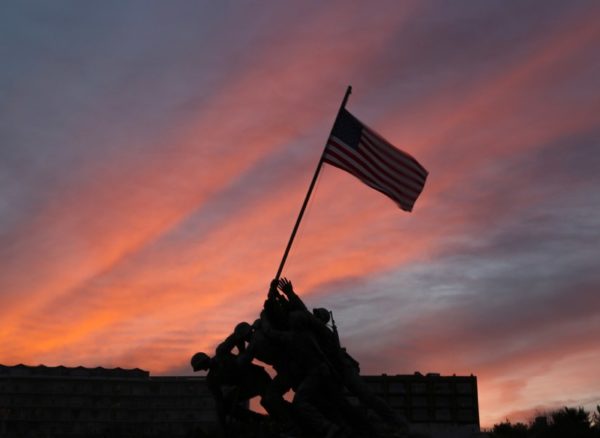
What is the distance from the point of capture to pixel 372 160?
23.4m

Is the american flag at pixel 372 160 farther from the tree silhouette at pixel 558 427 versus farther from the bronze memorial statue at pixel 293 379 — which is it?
the tree silhouette at pixel 558 427

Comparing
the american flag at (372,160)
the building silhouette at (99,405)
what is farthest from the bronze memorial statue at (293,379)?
the building silhouette at (99,405)

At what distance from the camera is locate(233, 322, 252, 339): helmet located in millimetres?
21484

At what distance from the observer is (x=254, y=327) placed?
21594mm

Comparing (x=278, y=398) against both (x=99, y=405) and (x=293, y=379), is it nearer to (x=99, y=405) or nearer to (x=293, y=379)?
(x=293, y=379)

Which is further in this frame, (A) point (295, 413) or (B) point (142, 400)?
(B) point (142, 400)

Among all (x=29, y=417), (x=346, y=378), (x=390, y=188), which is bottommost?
(x=346, y=378)

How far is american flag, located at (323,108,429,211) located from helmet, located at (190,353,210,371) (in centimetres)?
621

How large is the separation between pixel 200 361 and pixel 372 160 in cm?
722

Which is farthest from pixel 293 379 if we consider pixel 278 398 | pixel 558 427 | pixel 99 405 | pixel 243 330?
pixel 99 405

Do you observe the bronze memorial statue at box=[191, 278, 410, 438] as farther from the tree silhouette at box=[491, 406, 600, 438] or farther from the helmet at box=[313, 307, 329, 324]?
the tree silhouette at box=[491, 406, 600, 438]

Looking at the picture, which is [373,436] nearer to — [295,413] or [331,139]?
[295,413]

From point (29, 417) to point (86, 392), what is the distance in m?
8.19

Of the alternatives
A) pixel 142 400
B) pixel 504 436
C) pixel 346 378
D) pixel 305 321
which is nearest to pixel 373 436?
pixel 346 378
